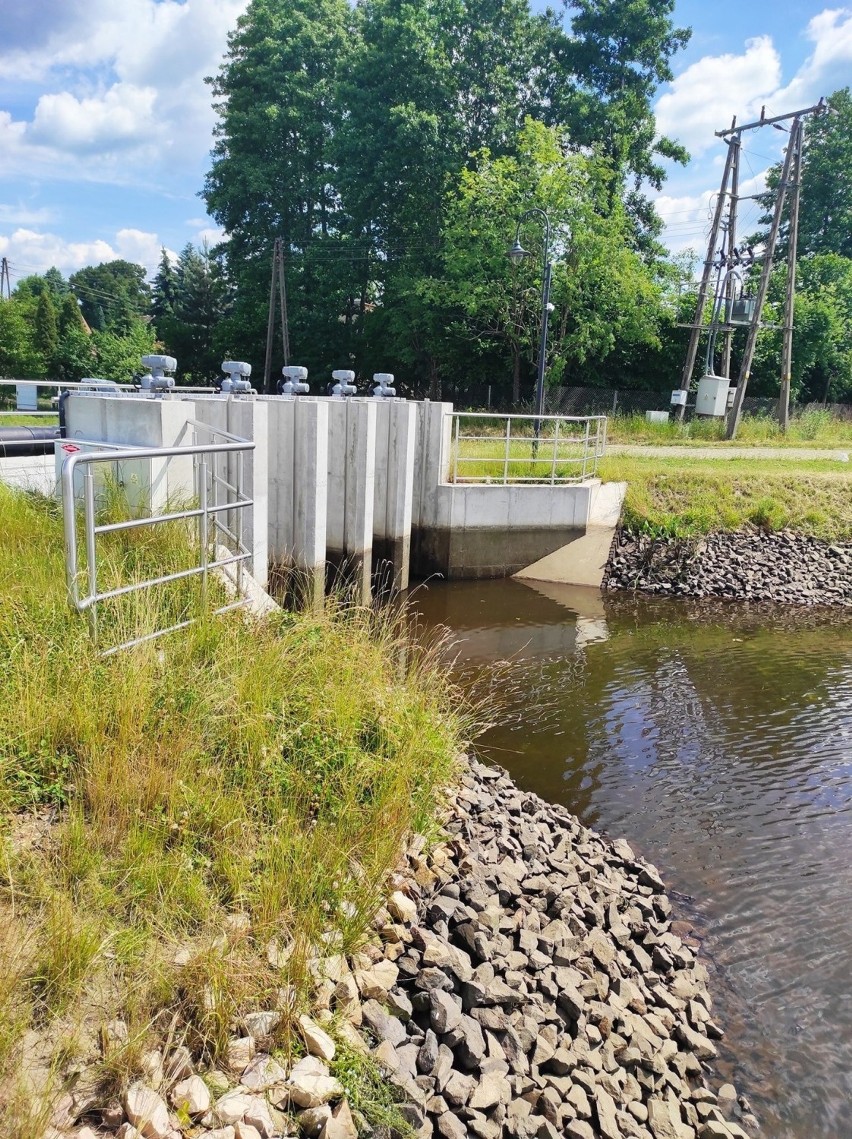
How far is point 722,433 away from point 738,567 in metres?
10.8

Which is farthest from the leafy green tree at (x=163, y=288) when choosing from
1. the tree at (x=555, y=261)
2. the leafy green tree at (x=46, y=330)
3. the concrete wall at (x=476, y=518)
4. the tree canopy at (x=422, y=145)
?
the concrete wall at (x=476, y=518)

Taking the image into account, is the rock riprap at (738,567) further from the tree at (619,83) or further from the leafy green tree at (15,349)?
the leafy green tree at (15,349)

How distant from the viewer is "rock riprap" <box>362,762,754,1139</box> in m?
3.21

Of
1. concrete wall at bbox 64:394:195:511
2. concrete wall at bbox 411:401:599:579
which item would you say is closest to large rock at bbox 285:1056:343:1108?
concrete wall at bbox 64:394:195:511

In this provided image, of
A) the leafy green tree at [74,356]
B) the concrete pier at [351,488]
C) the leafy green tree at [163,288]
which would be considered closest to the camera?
the concrete pier at [351,488]

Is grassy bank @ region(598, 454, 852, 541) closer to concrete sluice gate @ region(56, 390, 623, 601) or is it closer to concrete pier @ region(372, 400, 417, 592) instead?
concrete sluice gate @ region(56, 390, 623, 601)

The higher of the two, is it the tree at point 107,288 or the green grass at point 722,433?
the tree at point 107,288

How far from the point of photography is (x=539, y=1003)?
3.82 meters

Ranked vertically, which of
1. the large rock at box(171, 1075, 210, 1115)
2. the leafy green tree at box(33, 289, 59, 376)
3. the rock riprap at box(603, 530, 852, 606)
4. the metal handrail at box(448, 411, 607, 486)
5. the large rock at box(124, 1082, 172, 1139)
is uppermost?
the leafy green tree at box(33, 289, 59, 376)

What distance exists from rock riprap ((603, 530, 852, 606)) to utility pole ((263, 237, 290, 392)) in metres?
23.8

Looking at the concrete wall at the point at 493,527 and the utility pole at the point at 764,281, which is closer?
the concrete wall at the point at 493,527

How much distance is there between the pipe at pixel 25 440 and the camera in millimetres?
10562

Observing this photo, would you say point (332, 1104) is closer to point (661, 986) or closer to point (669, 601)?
point (661, 986)

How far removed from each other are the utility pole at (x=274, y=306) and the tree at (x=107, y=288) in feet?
161
